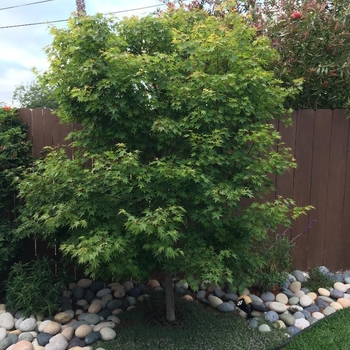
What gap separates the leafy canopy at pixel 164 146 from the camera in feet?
8.64

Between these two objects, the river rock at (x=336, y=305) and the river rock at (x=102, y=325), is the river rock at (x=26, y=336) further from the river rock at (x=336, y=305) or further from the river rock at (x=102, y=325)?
the river rock at (x=336, y=305)

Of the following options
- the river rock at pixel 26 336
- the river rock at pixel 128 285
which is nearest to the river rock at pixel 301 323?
the river rock at pixel 128 285

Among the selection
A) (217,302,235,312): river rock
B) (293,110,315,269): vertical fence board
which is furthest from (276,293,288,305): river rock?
(293,110,315,269): vertical fence board

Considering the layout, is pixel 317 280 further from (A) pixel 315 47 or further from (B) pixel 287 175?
(A) pixel 315 47

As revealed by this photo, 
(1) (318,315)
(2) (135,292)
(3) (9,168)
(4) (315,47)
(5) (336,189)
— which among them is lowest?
(1) (318,315)

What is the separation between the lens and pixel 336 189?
4.37 metres

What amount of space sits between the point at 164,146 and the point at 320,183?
7.43 ft

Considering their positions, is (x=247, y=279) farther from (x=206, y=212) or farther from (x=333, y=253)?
(x=333, y=253)

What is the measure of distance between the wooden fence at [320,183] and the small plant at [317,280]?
24cm

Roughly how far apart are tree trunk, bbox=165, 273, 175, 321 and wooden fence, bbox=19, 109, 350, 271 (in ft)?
5.55

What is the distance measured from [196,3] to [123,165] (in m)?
3.84

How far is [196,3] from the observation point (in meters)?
5.46

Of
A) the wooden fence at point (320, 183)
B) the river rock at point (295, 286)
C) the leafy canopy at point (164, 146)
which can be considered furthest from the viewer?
the wooden fence at point (320, 183)

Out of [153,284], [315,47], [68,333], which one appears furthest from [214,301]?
[315,47]
